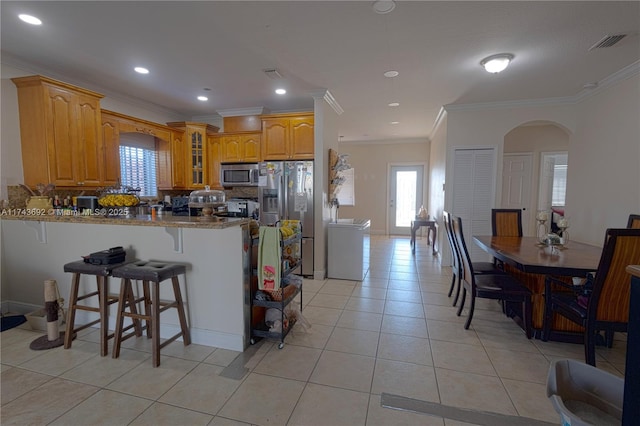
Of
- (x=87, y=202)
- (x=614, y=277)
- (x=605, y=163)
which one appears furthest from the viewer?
(x=605, y=163)

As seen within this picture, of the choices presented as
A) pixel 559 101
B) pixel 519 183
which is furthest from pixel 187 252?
pixel 519 183

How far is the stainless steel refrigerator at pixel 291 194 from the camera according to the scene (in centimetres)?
421

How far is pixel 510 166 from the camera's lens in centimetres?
596

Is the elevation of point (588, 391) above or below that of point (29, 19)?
below

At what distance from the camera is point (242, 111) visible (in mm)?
4941

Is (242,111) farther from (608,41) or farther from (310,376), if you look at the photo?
(608,41)

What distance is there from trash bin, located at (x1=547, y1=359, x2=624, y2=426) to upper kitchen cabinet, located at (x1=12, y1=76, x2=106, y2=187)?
4.61m

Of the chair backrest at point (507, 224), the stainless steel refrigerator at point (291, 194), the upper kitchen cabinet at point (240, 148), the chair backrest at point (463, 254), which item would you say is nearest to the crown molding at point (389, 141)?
the upper kitchen cabinet at point (240, 148)

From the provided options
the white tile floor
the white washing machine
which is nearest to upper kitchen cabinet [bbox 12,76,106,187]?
the white tile floor

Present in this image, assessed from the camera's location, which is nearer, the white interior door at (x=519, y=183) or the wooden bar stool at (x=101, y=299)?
the wooden bar stool at (x=101, y=299)

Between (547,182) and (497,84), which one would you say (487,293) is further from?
(547,182)

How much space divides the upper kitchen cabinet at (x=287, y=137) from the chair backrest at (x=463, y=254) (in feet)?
7.47

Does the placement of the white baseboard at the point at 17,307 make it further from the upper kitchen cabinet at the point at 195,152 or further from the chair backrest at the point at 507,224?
the chair backrest at the point at 507,224

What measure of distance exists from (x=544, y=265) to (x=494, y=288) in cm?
50
